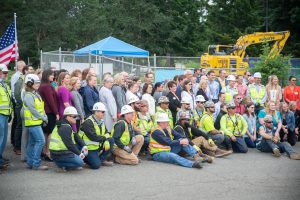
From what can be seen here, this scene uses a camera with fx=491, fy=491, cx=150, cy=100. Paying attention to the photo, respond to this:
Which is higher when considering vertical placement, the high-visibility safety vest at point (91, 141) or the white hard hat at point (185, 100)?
the white hard hat at point (185, 100)

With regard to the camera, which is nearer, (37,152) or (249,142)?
(37,152)

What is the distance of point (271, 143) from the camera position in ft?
42.2

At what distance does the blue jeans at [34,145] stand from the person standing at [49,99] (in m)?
0.69

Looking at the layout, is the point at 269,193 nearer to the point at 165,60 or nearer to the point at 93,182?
the point at 93,182

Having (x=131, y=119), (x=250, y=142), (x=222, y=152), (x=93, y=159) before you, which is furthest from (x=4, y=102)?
(x=250, y=142)

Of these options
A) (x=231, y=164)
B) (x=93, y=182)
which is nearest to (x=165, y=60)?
(x=231, y=164)

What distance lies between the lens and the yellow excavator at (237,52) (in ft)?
95.9

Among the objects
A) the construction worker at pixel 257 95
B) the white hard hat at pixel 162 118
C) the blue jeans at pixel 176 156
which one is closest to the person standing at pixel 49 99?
the white hard hat at pixel 162 118

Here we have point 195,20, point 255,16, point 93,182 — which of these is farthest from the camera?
point 195,20

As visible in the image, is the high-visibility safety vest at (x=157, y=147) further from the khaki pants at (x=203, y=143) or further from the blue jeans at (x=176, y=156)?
the khaki pants at (x=203, y=143)

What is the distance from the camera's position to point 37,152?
32.3ft

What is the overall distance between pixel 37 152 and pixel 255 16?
43.2 m

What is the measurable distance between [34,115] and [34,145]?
0.67 m

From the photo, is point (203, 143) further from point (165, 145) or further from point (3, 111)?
point (3, 111)
